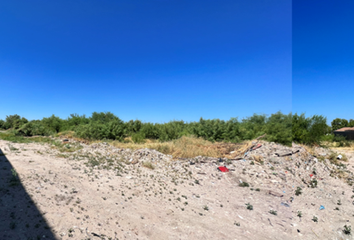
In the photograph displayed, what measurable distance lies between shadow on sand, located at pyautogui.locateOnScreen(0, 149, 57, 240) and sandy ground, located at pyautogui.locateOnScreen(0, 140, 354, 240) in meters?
0.01

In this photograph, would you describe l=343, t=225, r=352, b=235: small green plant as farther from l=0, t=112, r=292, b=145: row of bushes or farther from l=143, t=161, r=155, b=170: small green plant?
l=0, t=112, r=292, b=145: row of bushes

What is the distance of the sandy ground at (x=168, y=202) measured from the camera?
2.97 m

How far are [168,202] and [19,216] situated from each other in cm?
269

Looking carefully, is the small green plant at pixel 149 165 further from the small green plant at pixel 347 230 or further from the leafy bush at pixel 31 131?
the leafy bush at pixel 31 131

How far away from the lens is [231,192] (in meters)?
5.23

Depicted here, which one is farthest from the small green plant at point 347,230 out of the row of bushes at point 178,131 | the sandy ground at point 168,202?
the row of bushes at point 178,131

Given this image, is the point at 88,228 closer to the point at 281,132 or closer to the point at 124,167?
the point at 124,167

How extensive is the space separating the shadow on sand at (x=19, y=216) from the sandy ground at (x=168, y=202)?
11mm

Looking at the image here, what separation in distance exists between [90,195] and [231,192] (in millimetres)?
3627

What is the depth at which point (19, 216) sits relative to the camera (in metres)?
2.84

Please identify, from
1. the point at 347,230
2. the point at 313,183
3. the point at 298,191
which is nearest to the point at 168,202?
the point at 347,230

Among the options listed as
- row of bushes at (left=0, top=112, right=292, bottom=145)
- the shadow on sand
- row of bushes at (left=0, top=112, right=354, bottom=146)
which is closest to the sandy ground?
the shadow on sand

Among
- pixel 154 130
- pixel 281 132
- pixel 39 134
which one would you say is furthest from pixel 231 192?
pixel 39 134

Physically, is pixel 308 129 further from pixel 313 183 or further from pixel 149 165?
pixel 149 165
